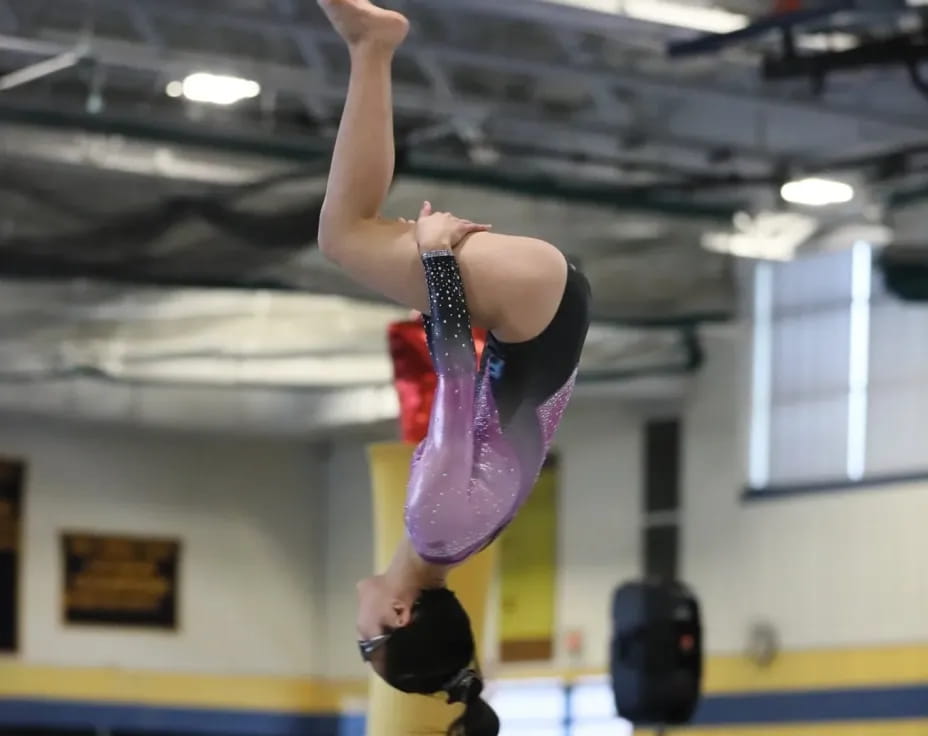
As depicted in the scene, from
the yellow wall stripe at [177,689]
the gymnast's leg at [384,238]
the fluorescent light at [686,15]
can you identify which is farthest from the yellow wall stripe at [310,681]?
the gymnast's leg at [384,238]

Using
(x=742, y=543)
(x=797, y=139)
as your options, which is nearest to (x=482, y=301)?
(x=797, y=139)

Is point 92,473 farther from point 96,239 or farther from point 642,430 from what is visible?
point 96,239

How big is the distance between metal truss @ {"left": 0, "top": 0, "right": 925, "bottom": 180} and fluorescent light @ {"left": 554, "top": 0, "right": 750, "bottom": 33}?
1.8 inches

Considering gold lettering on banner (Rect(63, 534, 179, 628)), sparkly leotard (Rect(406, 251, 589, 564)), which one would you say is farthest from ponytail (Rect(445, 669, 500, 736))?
gold lettering on banner (Rect(63, 534, 179, 628))

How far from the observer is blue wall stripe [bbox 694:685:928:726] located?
9.91m

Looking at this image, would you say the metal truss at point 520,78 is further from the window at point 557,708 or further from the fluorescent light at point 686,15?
the window at point 557,708

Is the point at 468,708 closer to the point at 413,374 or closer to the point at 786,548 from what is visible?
the point at 413,374

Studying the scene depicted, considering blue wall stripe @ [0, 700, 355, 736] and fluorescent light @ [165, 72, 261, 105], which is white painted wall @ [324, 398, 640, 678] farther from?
fluorescent light @ [165, 72, 261, 105]

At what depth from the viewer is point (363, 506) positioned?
1421 centimetres

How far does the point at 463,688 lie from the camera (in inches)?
115

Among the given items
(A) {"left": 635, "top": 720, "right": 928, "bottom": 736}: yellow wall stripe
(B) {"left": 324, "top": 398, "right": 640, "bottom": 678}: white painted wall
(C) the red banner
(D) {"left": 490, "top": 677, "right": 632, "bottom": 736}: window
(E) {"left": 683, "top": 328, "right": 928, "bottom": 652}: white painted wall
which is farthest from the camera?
(B) {"left": 324, "top": 398, "right": 640, "bottom": 678}: white painted wall

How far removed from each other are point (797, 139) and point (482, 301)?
7300mm

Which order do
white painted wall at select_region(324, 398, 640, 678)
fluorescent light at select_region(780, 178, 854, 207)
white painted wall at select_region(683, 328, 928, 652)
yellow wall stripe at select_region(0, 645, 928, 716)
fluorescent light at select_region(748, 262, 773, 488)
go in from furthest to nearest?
1. white painted wall at select_region(324, 398, 640, 678)
2. fluorescent light at select_region(748, 262, 773, 488)
3. yellow wall stripe at select_region(0, 645, 928, 716)
4. white painted wall at select_region(683, 328, 928, 652)
5. fluorescent light at select_region(780, 178, 854, 207)

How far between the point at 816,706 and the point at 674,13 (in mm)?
4849
